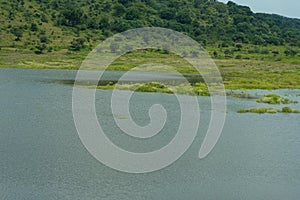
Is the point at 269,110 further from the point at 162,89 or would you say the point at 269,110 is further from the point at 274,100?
the point at 162,89

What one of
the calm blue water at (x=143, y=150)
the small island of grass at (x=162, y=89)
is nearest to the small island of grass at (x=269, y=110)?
the calm blue water at (x=143, y=150)

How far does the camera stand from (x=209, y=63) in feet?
512

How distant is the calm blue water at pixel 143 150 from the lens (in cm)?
3122

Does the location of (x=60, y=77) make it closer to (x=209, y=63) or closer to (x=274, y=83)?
(x=274, y=83)

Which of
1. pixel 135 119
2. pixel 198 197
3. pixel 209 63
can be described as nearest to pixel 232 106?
pixel 135 119

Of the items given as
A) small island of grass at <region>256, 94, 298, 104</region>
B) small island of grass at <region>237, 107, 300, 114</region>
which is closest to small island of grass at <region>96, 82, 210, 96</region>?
small island of grass at <region>256, 94, 298, 104</region>

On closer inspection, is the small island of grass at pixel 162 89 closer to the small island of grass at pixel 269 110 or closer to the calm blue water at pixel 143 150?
the small island of grass at pixel 269 110

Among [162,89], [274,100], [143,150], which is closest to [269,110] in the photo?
[274,100]

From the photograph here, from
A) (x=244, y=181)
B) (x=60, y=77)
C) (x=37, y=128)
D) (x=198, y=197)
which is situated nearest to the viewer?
(x=198, y=197)

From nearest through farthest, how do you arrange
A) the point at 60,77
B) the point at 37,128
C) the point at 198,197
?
the point at 198,197, the point at 37,128, the point at 60,77

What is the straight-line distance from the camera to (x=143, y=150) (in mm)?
42438

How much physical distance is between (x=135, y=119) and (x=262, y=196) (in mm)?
27109

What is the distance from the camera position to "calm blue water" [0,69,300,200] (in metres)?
31.2

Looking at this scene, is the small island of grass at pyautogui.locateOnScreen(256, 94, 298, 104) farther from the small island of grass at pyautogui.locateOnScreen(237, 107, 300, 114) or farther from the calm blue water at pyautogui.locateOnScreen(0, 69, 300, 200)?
the calm blue water at pyautogui.locateOnScreen(0, 69, 300, 200)
